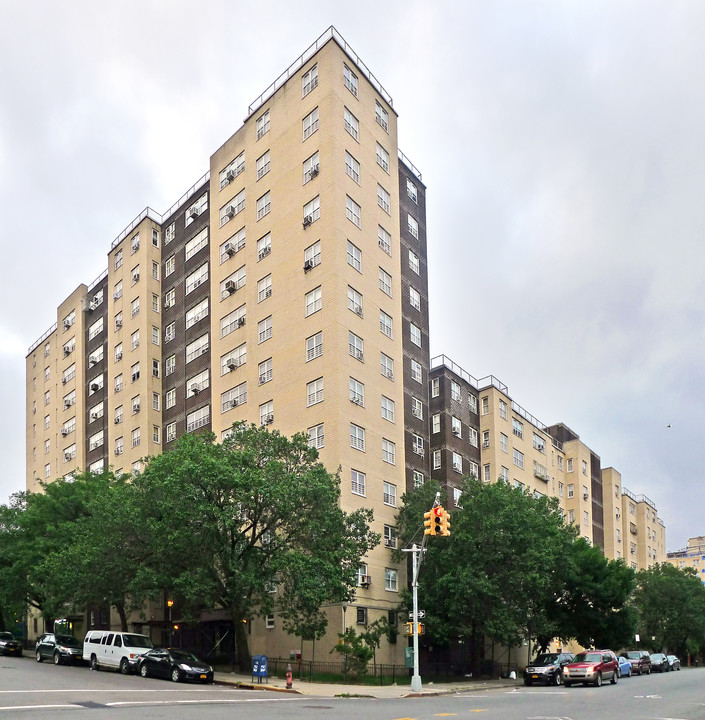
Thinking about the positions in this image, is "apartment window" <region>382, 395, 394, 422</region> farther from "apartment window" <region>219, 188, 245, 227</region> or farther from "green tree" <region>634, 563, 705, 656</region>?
"green tree" <region>634, 563, 705, 656</region>

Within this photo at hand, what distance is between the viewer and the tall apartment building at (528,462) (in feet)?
220

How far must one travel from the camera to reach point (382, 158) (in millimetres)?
60562

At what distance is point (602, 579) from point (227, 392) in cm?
2885

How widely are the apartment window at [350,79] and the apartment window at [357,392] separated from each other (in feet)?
67.8

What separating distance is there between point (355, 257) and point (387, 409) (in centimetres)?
1035

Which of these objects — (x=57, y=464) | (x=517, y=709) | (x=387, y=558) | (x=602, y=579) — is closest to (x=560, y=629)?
(x=602, y=579)

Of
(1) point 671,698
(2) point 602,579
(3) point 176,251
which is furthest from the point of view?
(3) point 176,251

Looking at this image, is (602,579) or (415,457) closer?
(602,579)

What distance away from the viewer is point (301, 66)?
58375 mm

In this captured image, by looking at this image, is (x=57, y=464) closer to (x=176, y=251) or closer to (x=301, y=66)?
(x=176, y=251)

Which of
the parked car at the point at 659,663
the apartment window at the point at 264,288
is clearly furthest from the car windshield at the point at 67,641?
the parked car at the point at 659,663

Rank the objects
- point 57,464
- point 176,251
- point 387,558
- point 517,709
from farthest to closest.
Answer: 1. point 57,464
2. point 176,251
3. point 387,558
4. point 517,709

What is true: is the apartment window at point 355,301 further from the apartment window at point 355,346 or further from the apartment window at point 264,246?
the apartment window at point 264,246

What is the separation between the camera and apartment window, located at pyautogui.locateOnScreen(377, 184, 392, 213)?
2331 inches
